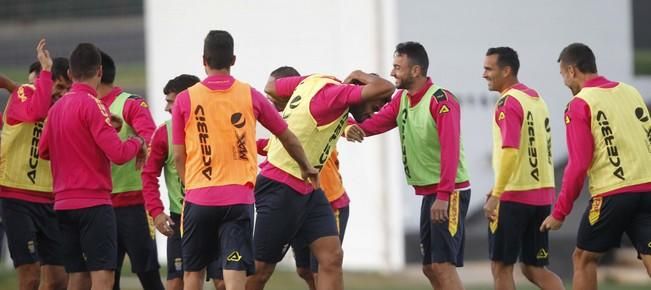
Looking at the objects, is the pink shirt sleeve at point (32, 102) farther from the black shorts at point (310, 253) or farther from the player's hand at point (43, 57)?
the black shorts at point (310, 253)

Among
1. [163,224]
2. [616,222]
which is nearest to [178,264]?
[163,224]

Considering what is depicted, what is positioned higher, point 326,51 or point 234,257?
point 326,51

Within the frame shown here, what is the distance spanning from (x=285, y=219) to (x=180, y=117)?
4.37 ft

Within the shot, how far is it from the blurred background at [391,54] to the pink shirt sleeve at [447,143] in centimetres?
672

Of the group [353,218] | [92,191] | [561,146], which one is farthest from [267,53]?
[92,191]

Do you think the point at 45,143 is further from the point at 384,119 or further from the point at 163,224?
the point at 384,119

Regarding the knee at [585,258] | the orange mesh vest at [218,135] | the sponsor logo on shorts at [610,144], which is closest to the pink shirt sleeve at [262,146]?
the orange mesh vest at [218,135]

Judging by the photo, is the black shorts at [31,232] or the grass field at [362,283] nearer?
the black shorts at [31,232]

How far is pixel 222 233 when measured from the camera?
10.1m

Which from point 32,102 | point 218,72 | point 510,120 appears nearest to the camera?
point 218,72

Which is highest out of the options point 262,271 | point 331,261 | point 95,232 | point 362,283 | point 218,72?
point 218,72

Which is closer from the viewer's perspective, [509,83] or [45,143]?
[45,143]

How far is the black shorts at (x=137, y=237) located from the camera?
470 inches

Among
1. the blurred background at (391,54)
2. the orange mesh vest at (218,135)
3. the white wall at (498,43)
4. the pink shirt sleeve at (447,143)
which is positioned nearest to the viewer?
the orange mesh vest at (218,135)
